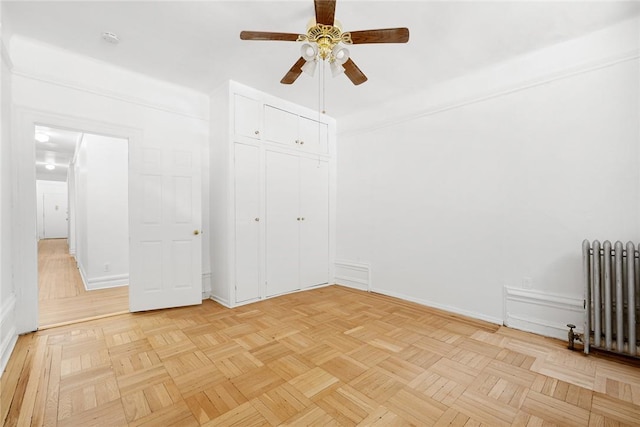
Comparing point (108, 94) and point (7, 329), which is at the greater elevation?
point (108, 94)

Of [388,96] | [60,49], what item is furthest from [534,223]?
[60,49]

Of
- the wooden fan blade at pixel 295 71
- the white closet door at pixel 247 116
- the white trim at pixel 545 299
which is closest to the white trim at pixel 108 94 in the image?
the white closet door at pixel 247 116

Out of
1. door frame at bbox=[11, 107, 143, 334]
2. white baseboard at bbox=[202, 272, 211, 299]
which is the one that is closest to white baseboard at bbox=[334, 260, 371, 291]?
white baseboard at bbox=[202, 272, 211, 299]

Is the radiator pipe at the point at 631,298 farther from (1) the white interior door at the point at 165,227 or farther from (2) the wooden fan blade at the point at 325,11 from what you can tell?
(1) the white interior door at the point at 165,227

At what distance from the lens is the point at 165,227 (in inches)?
133

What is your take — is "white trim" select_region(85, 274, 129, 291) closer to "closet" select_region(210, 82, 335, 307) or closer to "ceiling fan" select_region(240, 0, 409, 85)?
"closet" select_region(210, 82, 335, 307)

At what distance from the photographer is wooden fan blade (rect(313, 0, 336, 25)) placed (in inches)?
66.1

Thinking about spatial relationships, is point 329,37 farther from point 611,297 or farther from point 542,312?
point 542,312

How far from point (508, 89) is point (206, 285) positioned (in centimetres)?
417

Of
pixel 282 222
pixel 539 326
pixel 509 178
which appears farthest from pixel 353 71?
pixel 539 326

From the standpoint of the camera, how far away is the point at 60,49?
2.75 meters

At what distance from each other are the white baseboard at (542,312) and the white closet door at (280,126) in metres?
3.18

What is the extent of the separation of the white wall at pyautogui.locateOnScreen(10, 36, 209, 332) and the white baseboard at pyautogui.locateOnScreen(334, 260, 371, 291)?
2.83 metres

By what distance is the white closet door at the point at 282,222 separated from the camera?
384 cm
